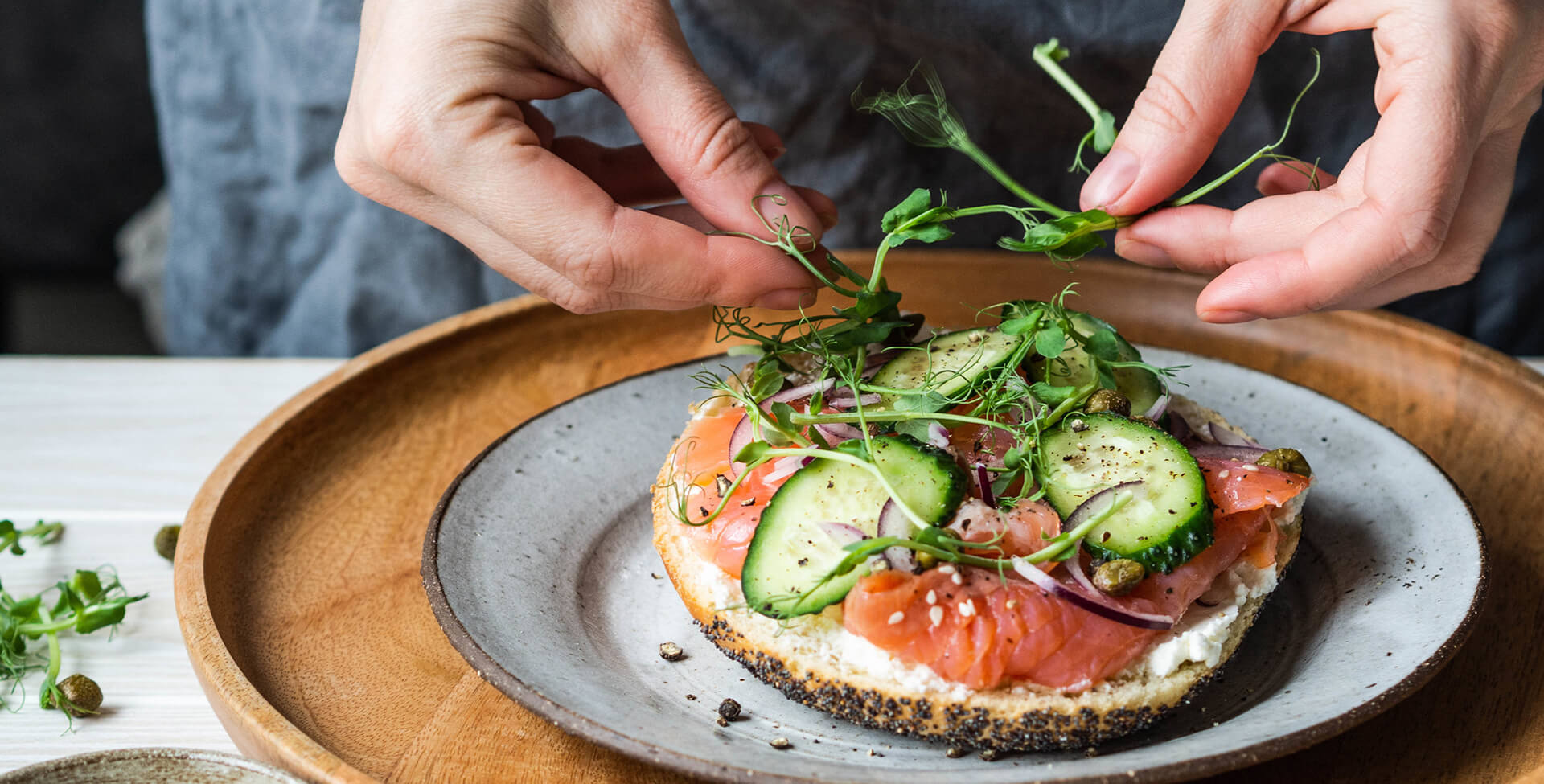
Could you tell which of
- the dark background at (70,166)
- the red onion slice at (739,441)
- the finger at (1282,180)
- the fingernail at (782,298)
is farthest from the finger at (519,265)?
the dark background at (70,166)

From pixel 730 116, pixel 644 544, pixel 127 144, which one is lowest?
pixel 127 144

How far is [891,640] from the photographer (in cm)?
149

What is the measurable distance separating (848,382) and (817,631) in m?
0.44

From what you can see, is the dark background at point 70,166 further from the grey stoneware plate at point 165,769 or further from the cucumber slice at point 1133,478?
the cucumber slice at point 1133,478

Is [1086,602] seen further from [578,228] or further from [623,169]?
[623,169]

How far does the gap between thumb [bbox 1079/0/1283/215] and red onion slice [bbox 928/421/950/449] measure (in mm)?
517

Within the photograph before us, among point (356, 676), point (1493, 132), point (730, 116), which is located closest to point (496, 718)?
point (356, 676)

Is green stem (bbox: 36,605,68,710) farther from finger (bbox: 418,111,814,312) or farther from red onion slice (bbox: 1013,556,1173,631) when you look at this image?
red onion slice (bbox: 1013,556,1173,631)

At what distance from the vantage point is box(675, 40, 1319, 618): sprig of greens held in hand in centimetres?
168

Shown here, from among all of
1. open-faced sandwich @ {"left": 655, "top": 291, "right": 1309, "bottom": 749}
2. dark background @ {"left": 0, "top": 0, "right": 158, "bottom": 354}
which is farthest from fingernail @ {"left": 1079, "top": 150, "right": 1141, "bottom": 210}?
dark background @ {"left": 0, "top": 0, "right": 158, "bottom": 354}

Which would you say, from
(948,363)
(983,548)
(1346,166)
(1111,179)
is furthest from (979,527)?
(1346,166)

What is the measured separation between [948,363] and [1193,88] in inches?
23.1

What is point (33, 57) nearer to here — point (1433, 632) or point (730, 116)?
point (730, 116)

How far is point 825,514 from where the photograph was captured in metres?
1.58
